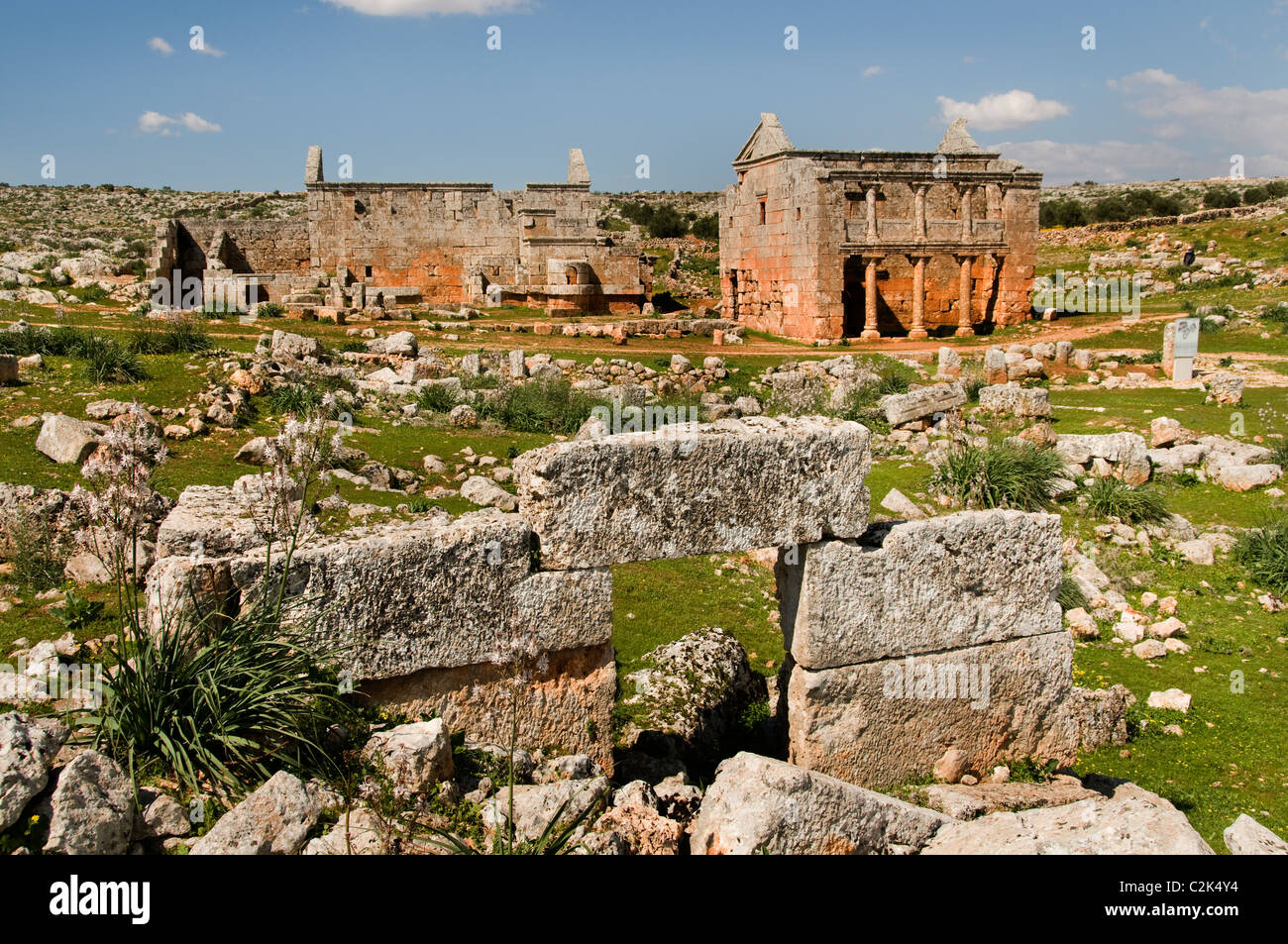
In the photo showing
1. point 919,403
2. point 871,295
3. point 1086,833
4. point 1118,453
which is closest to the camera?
point 1086,833

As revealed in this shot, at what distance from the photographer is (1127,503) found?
12.4 metres

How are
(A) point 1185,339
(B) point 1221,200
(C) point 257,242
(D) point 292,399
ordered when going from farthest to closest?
(B) point 1221,200 < (C) point 257,242 < (A) point 1185,339 < (D) point 292,399

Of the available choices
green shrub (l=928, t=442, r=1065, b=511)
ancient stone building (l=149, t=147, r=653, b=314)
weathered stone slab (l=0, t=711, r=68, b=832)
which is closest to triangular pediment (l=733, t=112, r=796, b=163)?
ancient stone building (l=149, t=147, r=653, b=314)

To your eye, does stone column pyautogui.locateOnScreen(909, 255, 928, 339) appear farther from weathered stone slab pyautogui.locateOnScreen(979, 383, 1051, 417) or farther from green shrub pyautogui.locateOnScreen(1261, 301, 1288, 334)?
weathered stone slab pyautogui.locateOnScreen(979, 383, 1051, 417)

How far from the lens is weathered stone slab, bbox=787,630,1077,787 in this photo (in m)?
5.95

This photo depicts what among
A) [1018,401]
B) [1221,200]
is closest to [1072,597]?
[1018,401]

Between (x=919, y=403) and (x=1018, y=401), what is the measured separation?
169 cm

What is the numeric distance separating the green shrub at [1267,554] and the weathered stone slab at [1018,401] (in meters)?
5.04

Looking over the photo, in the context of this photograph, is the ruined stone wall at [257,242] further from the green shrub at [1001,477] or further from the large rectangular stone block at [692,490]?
the large rectangular stone block at [692,490]

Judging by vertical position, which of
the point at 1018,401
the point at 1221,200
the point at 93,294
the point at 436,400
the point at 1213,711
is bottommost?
the point at 1213,711

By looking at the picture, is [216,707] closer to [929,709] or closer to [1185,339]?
[929,709]

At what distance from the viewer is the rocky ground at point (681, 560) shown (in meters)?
4.40

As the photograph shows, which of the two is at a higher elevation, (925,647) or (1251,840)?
(925,647)

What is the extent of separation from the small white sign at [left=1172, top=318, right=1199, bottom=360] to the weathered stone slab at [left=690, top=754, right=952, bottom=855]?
17.5 metres
